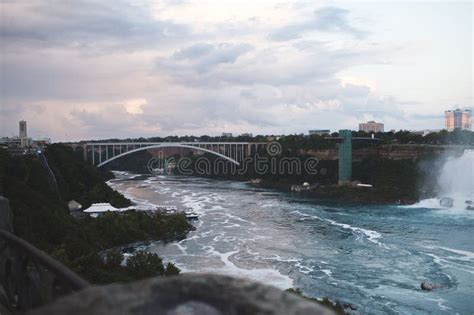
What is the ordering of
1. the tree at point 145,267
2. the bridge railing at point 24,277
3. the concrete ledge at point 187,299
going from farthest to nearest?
1. the tree at point 145,267
2. the bridge railing at point 24,277
3. the concrete ledge at point 187,299

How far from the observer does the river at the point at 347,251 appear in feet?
25.4

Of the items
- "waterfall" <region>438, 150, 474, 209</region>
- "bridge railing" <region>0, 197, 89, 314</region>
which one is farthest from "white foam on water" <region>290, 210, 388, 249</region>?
"bridge railing" <region>0, 197, 89, 314</region>

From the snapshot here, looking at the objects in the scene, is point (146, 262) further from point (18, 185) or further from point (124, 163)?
point (124, 163)

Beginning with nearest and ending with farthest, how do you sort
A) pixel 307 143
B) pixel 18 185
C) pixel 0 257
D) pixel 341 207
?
pixel 0 257 < pixel 18 185 < pixel 341 207 < pixel 307 143

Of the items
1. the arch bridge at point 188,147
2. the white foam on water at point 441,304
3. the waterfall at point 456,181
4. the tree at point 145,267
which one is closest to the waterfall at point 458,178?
the waterfall at point 456,181

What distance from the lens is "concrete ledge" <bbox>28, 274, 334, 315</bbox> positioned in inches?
30.5

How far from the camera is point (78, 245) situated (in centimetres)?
860

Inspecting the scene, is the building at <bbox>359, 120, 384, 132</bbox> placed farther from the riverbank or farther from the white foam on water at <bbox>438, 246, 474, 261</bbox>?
the white foam on water at <bbox>438, 246, 474, 261</bbox>

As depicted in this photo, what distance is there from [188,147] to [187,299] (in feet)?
110

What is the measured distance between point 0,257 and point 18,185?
9478 millimetres

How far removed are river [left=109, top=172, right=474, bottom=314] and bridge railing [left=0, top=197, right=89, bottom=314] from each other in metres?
6.17

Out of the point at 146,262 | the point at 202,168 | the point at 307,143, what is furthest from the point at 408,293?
the point at 202,168

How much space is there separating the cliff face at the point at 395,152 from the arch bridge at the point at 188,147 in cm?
652

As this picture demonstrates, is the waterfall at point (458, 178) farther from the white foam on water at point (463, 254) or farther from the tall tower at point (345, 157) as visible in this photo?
the white foam on water at point (463, 254)
